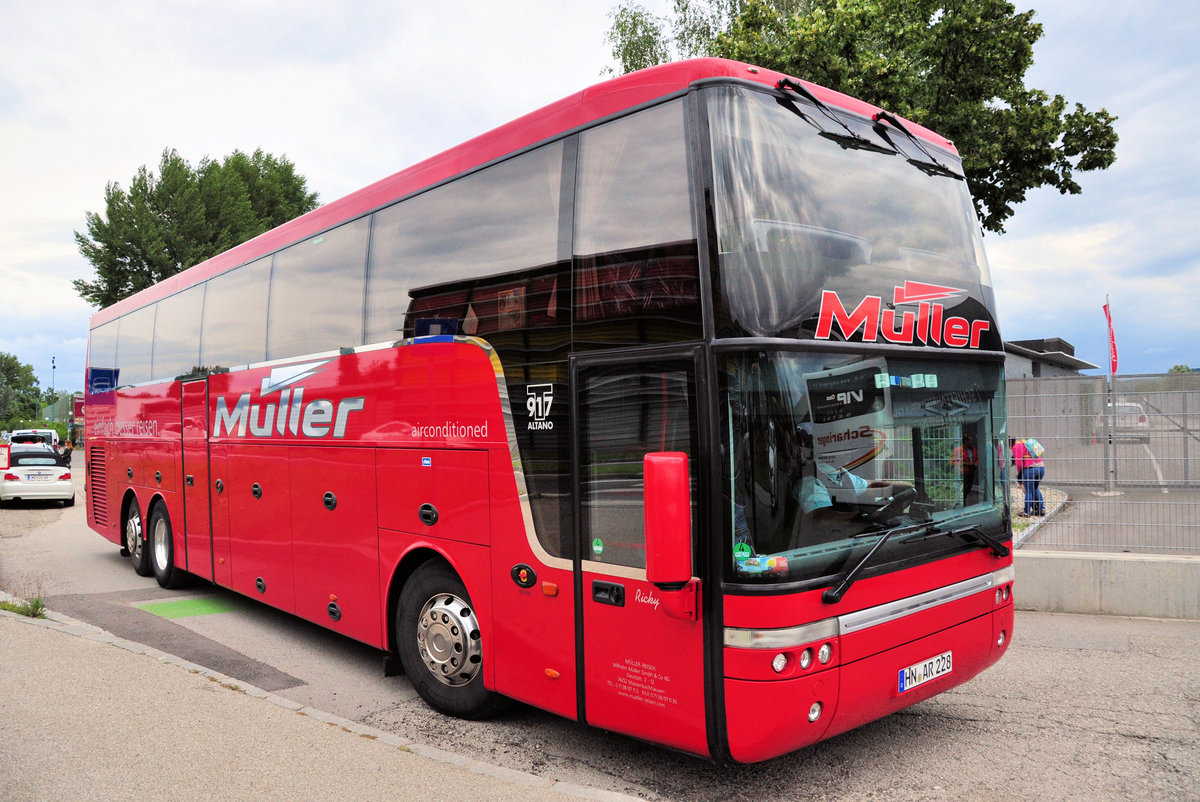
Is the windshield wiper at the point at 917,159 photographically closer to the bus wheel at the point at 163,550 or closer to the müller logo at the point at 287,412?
the müller logo at the point at 287,412

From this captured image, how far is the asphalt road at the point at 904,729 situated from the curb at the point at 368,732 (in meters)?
0.15

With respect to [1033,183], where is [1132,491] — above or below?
below

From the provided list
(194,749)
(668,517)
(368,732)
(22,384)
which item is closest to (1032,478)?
(668,517)

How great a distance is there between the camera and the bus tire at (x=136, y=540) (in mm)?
11250

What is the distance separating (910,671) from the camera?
4.37m

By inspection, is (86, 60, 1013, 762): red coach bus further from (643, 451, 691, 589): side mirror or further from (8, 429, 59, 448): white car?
(8, 429, 59, 448): white car

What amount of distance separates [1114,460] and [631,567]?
250 inches

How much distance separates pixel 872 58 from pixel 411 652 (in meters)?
13.8

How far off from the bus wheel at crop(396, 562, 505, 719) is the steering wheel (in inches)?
99.3

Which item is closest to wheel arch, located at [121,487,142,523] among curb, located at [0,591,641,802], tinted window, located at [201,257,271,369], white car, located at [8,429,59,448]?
tinted window, located at [201,257,271,369]

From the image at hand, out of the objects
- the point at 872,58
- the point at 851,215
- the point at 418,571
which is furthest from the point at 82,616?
the point at 872,58

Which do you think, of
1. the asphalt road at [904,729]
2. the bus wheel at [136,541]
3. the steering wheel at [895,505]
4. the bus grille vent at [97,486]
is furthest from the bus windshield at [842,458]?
the bus grille vent at [97,486]

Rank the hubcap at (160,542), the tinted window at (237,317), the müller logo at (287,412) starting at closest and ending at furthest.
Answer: the müller logo at (287,412)
the tinted window at (237,317)
the hubcap at (160,542)

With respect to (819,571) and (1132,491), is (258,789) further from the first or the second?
(1132,491)
